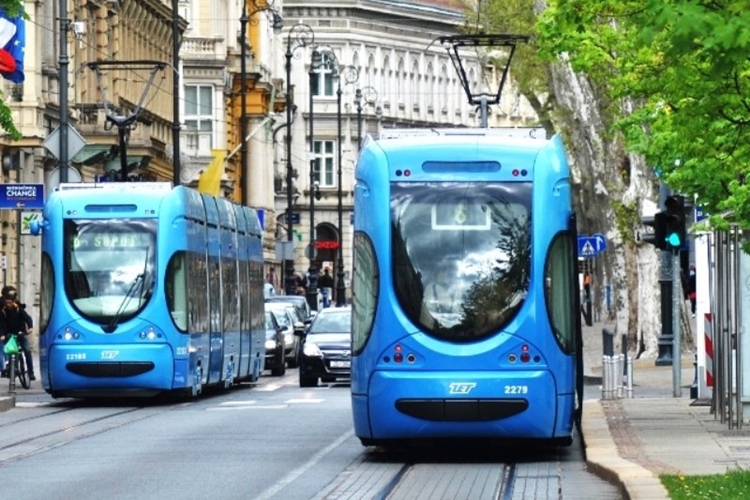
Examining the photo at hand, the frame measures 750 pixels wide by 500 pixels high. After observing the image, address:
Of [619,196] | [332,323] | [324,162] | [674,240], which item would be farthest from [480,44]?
[324,162]

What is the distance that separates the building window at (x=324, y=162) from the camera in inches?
6112

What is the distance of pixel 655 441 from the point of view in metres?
24.5

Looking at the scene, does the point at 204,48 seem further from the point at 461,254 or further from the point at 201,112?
the point at 461,254

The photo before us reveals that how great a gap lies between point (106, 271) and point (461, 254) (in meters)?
12.2

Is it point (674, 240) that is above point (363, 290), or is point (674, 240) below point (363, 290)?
above

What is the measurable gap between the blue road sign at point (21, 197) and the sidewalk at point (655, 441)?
9269 mm

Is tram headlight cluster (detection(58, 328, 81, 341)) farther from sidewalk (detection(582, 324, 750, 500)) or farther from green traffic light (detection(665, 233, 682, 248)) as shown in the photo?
green traffic light (detection(665, 233, 682, 248))

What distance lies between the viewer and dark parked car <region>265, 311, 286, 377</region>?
169ft

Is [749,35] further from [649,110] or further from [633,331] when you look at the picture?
[633,331]

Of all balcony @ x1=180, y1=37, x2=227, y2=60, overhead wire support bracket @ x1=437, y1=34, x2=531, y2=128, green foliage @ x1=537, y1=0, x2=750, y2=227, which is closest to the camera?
green foliage @ x1=537, y1=0, x2=750, y2=227

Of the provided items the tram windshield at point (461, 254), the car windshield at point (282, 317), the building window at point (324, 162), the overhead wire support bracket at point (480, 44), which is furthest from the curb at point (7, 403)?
the building window at point (324, 162)

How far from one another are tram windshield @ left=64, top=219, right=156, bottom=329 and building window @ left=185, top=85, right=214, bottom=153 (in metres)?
62.9

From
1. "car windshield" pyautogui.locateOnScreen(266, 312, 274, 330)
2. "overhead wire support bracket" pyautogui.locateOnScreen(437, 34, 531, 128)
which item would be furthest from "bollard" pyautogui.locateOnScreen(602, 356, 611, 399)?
"car windshield" pyautogui.locateOnScreen(266, 312, 274, 330)

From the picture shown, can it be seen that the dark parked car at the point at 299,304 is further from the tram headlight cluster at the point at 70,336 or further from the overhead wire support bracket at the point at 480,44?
the tram headlight cluster at the point at 70,336
